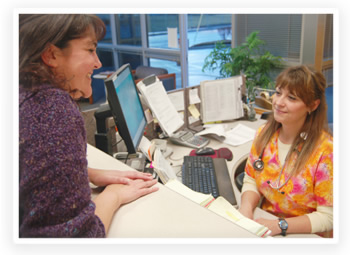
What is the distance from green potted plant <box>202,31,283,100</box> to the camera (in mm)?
2709

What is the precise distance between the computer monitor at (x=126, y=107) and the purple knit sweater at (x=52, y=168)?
1.50ft

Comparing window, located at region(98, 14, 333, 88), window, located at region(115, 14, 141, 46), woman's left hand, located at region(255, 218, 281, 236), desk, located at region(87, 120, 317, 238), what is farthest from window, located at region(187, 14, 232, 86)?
window, located at region(115, 14, 141, 46)

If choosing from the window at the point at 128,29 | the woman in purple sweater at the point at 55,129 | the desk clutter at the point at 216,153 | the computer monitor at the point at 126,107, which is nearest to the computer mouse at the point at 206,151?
the desk clutter at the point at 216,153

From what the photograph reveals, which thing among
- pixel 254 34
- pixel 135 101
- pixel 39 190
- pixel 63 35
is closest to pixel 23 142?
pixel 39 190

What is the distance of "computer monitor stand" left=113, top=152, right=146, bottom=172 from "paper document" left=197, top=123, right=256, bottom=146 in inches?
22.3

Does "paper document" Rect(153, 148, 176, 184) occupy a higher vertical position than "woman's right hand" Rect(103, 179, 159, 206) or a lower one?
lower

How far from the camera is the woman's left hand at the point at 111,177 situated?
84cm

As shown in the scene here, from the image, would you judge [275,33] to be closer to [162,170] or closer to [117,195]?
[162,170]

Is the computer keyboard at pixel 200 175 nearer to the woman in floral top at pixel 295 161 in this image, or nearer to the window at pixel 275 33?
the woman in floral top at pixel 295 161

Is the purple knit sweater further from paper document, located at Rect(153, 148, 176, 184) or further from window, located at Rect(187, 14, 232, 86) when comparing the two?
window, located at Rect(187, 14, 232, 86)

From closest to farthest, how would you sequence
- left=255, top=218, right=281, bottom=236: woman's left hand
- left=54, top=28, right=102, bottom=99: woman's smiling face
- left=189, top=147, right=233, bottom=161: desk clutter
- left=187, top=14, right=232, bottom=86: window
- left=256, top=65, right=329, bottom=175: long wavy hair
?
left=54, top=28, right=102, bottom=99: woman's smiling face, left=255, top=218, right=281, bottom=236: woman's left hand, left=256, top=65, right=329, bottom=175: long wavy hair, left=189, top=147, right=233, bottom=161: desk clutter, left=187, top=14, right=232, bottom=86: window

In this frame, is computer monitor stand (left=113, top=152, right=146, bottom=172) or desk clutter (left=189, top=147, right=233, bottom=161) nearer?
→ computer monitor stand (left=113, top=152, right=146, bottom=172)

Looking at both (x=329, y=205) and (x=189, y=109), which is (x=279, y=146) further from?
(x=189, y=109)
